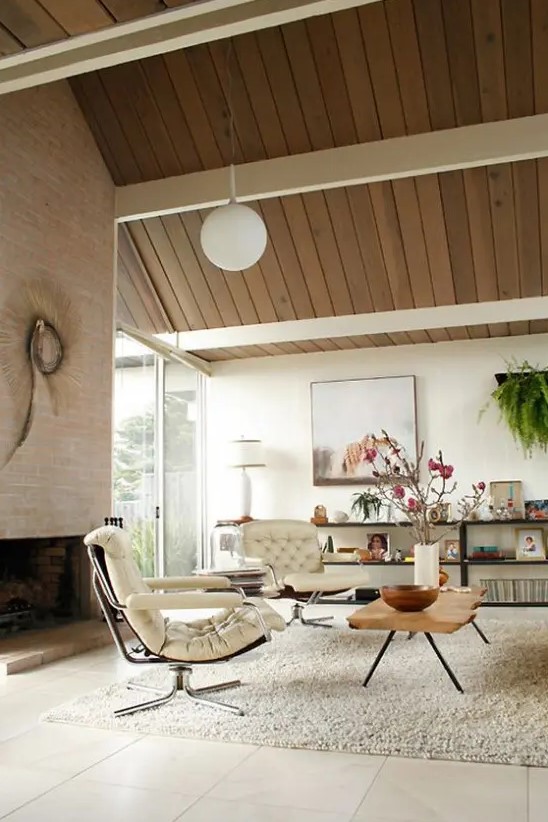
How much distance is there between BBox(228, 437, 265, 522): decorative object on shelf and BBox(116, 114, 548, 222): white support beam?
2675 millimetres

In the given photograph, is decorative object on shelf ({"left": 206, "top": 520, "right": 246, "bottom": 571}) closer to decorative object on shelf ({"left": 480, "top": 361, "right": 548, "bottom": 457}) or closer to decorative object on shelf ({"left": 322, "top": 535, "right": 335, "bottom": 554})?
decorative object on shelf ({"left": 322, "top": 535, "right": 335, "bottom": 554})

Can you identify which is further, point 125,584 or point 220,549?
point 220,549

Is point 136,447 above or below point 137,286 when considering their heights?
below

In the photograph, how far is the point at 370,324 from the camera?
281 inches

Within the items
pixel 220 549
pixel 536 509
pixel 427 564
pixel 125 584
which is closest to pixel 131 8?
pixel 125 584

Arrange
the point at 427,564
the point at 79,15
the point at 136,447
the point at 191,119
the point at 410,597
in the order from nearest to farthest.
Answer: the point at 79,15 < the point at 410,597 < the point at 427,564 < the point at 191,119 < the point at 136,447

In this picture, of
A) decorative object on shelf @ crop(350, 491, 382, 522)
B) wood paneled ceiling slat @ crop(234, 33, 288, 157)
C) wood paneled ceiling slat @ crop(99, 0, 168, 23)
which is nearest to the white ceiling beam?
wood paneled ceiling slat @ crop(99, 0, 168, 23)

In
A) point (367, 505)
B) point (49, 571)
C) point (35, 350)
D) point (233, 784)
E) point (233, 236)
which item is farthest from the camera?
point (367, 505)

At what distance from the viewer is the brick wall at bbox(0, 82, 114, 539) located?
502 cm

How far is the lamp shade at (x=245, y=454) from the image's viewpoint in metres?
7.96

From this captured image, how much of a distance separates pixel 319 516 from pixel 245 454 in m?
0.95

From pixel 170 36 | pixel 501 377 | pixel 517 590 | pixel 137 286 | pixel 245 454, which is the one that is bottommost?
pixel 517 590

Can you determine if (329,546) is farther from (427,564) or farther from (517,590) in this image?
(427,564)

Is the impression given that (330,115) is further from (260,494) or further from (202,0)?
(260,494)
